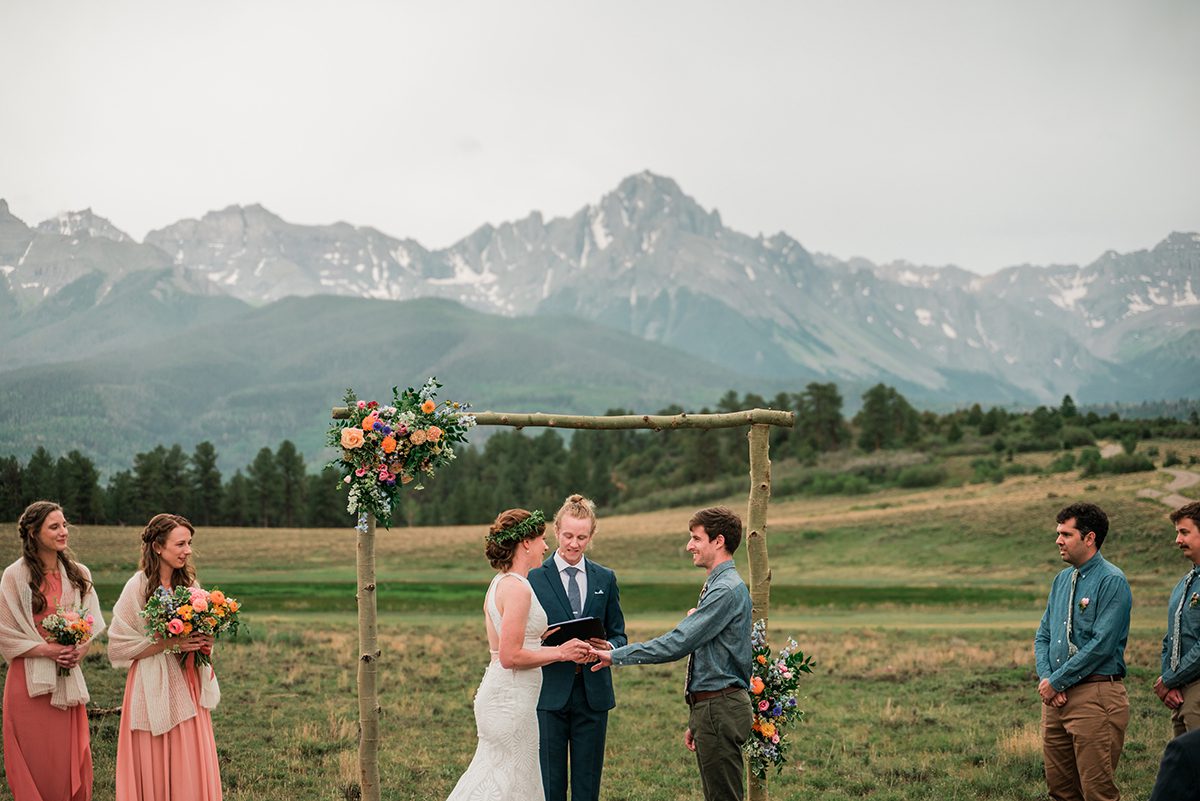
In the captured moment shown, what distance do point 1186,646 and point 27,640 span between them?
836 centimetres

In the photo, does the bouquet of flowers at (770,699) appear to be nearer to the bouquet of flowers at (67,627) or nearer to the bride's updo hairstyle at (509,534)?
the bride's updo hairstyle at (509,534)

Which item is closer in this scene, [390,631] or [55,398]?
[390,631]

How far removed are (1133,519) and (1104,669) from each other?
3955cm

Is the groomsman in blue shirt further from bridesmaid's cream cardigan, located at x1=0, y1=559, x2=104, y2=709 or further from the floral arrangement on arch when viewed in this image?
bridesmaid's cream cardigan, located at x1=0, y1=559, x2=104, y2=709

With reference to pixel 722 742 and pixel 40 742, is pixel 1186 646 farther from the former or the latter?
pixel 40 742

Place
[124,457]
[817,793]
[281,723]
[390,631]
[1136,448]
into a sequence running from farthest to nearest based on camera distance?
[124,457], [1136,448], [390,631], [281,723], [817,793]

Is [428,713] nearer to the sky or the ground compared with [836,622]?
nearer to the sky

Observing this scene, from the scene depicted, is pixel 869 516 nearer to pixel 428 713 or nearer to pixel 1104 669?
pixel 428 713

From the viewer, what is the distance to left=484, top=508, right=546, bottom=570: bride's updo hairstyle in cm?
652

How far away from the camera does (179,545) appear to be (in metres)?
6.79

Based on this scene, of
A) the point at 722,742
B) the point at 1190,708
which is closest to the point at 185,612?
the point at 722,742

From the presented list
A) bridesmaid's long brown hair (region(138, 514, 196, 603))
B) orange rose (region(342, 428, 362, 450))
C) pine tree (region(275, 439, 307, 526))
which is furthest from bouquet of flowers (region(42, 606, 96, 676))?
pine tree (region(275, 439, 307, 526))

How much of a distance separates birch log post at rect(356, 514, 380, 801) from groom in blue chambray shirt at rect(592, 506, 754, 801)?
2.31 meters

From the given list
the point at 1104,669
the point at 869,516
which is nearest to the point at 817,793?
the point at 1104,669
